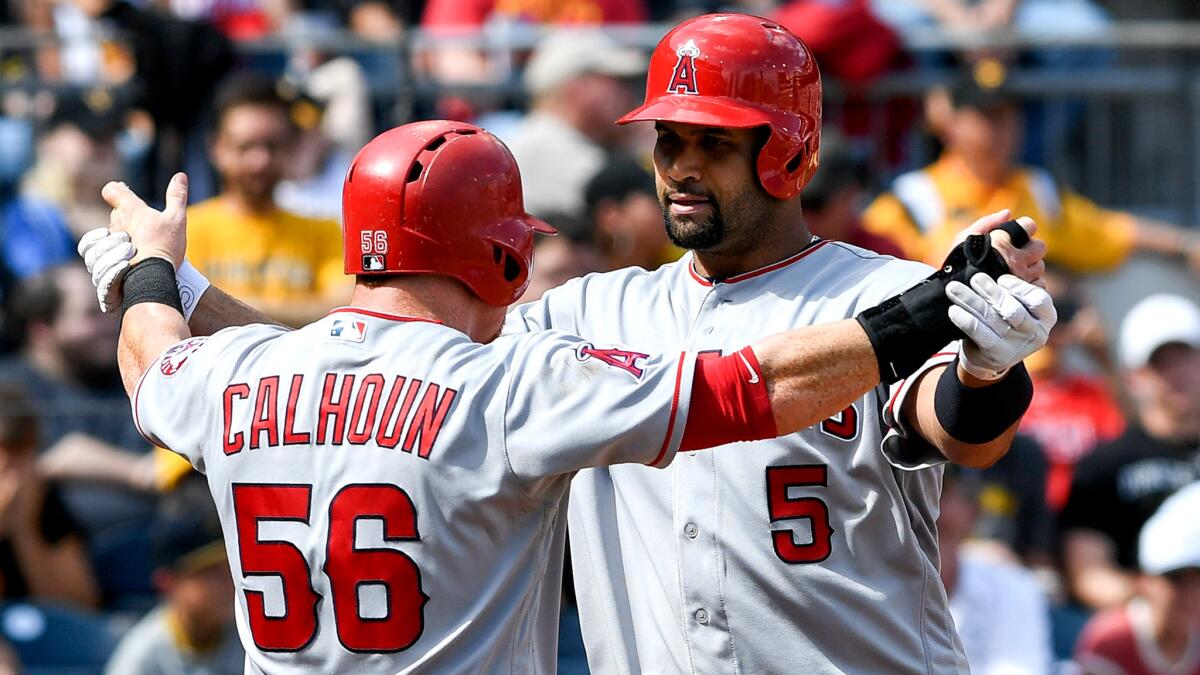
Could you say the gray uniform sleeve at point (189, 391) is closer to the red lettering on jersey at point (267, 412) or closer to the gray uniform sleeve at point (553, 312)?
the red lettering on jersey at point (267, 412)

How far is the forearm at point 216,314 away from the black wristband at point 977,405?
162 cm

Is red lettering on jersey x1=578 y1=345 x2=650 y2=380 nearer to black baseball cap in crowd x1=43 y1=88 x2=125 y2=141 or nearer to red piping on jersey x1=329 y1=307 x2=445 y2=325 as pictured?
red piping on jersey x1=329 y1=307 x2=445 y2=325

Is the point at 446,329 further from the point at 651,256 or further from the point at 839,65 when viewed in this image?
the point at 839,65

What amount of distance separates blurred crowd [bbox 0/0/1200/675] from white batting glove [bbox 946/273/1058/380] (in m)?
3.42

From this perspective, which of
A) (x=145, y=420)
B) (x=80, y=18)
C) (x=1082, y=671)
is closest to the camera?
(x=145, y=420)

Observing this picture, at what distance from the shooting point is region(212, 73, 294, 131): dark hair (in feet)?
24.8

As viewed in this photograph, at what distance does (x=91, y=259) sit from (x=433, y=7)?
524 centimetres

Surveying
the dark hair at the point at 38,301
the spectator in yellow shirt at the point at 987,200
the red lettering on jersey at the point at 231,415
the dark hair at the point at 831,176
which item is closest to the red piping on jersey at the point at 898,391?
Result: the red lettering on jersey at the point at 231,415

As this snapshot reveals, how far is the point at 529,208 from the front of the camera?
25.5 feet

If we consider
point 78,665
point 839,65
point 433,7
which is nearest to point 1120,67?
→ point 839,65

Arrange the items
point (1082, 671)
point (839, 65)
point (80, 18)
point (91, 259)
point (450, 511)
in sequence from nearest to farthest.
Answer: point (450, 511), point (91, 259), point (1082, 671), point (839, 65), point (80, 18)

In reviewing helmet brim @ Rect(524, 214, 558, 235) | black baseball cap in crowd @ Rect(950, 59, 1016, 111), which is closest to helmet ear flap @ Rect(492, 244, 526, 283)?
helmet brim @ Rect(524, 214, 558, 235)

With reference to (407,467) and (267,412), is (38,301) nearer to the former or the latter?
(267,412)

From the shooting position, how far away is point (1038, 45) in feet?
29.0
